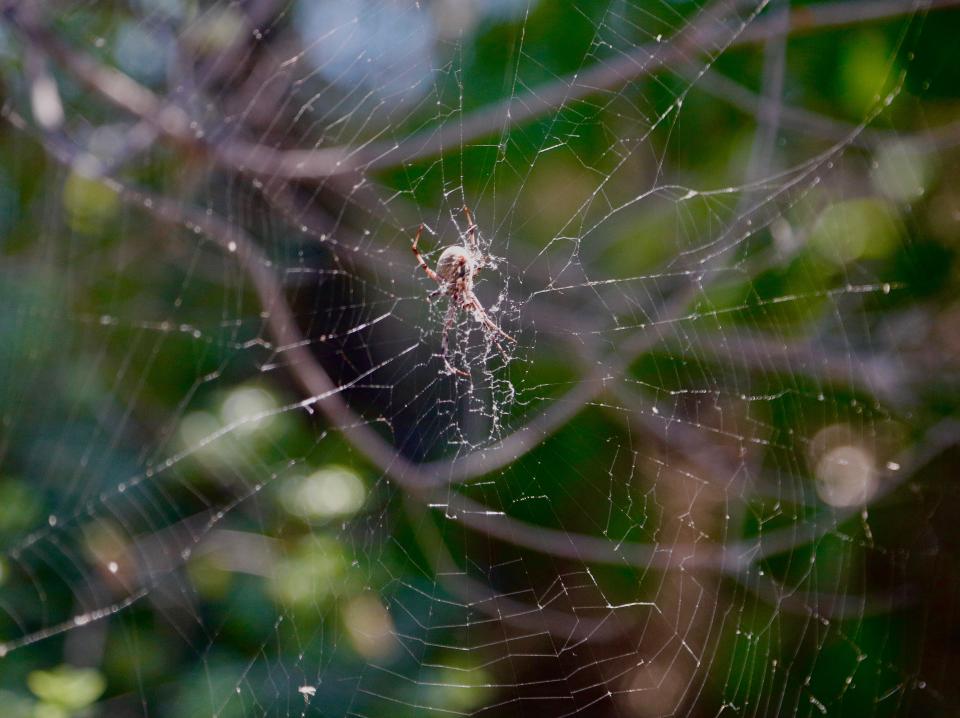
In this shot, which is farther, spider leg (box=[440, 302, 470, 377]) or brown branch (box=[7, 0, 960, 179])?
spider leg (box=[440, 302, 470, 377])

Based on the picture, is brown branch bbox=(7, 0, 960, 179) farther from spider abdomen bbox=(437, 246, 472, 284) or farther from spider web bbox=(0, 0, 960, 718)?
spider abdomen bbox=(437, 246, 472, 284)

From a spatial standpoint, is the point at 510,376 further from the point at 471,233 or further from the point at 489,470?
the point at 471,233

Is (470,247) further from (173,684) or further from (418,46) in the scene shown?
(173,684)

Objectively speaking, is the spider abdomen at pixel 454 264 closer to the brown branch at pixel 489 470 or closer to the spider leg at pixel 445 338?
the spider leg at pixel 445 338

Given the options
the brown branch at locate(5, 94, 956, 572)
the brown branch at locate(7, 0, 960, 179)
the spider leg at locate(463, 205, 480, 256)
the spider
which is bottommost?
the brown branch at locate(5, 94, 956, 572)

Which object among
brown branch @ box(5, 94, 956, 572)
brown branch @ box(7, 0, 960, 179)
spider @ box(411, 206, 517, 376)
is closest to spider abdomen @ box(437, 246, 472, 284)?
spider @ box(411, 206, 517, 376)
